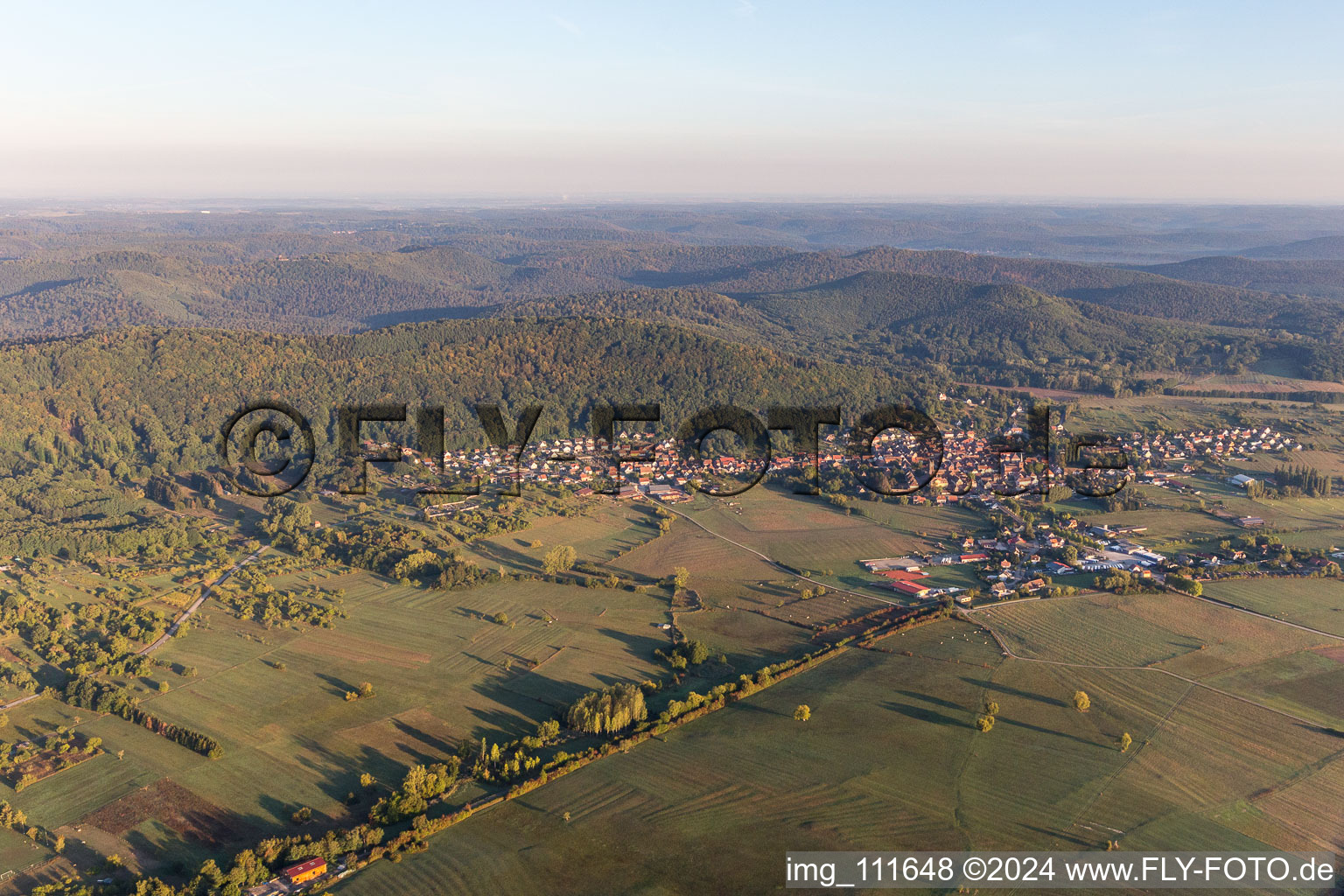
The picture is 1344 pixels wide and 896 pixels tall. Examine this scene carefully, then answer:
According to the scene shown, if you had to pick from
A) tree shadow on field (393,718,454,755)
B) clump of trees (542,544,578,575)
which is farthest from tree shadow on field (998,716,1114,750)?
clump of trees (542,544,578,575)

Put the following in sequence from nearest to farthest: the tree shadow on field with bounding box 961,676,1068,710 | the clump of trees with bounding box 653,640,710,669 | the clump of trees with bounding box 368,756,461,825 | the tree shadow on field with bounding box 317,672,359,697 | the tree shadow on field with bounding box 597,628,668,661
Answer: the clump of trees with bounding box 368,756,461,825 → the tree shadow on field with bounding box 961,676,1068,710 → the tree shadow on field with bounding box 317,672,359,697 → the clump of trees with bounding box 653,640,710,669 → the tree shadow on field with bounding box 597,628,668,661

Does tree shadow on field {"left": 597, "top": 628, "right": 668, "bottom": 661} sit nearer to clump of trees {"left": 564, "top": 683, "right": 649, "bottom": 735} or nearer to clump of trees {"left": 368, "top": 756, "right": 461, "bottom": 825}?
clump of trees {"left": 564, "top": 683, "right": 649, "bottom": 735}

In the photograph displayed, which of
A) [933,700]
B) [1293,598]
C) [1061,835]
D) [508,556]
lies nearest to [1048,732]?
[933,700]

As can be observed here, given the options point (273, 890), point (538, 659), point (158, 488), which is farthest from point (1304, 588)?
point (158, 488)

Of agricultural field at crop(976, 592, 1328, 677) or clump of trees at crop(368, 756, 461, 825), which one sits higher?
agricultural field at crop(976, 592, 1328, 677)

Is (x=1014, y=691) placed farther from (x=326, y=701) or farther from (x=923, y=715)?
(x=326, y=701)

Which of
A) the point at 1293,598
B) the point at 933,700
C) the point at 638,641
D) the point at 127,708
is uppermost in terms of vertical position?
the point at 1293,598

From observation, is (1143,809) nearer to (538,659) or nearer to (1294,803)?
(1294,803)

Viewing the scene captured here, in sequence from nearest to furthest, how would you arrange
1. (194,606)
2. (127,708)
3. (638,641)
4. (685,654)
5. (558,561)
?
1. (127,708)
2. (685,654)
3. (638,641)
4. (194,606)
5. (558,561)
